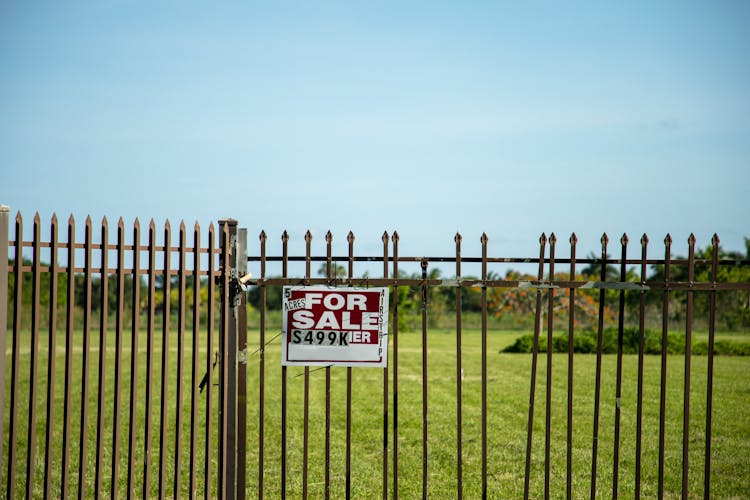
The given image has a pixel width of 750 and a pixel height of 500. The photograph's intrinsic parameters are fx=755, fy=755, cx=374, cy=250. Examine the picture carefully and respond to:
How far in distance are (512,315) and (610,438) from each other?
41101 millimetres

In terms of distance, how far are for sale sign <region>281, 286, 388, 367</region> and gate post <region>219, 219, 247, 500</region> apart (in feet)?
1.32

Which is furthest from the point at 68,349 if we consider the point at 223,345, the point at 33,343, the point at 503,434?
the point at 503,434

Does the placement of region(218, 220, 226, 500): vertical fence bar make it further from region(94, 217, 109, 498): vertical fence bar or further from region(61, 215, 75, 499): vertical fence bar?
region(61, 215, 75, 499): vertical fence bar

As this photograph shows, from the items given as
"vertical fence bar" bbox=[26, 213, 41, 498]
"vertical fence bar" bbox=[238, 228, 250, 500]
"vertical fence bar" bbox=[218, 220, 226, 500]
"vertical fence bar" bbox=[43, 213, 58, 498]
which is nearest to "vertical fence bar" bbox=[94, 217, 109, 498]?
"vertical fence bar" bbox=[43, 213, 58, 498]

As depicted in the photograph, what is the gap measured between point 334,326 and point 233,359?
90 centimetres

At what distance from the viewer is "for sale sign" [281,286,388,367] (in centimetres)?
616

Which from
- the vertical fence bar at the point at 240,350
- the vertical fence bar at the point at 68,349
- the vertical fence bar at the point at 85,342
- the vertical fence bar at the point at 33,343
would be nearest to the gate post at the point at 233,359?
the vertical fence bar at the point at 240,350

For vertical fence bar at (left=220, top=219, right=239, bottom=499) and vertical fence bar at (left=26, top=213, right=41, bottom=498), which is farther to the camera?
vertical fence bar at (left=220, top=219, right=239, bottom=499)

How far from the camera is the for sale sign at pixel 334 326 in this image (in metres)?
6.16

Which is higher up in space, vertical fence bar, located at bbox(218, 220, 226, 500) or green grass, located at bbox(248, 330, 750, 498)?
vertical fence bar, located at bbox(218, 220, 226, 500)

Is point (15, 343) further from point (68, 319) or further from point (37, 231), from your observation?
point (37, 231)

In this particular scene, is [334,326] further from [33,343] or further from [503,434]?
[503,434]

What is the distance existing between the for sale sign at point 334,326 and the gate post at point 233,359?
1.32ft

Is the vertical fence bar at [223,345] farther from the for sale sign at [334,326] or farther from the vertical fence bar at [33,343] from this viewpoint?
the vertical fence bar at [33,343]
